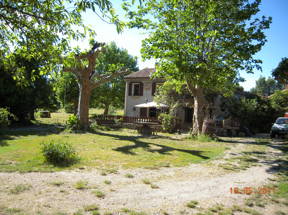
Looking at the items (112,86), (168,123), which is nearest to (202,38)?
(168,123)

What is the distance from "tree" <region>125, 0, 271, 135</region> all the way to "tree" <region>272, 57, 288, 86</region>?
142 centimetres

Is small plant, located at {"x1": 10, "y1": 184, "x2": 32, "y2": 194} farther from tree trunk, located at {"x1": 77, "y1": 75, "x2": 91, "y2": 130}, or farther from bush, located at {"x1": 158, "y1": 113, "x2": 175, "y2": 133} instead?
bush, located at {"x1": 158, "y1": 113, "x2": 175, "y2": 133}

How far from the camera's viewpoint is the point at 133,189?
16.5 feet

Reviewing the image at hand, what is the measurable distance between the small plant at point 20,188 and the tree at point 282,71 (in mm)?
12210

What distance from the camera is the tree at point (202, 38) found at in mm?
12820

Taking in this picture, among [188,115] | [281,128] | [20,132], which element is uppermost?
[188,115]

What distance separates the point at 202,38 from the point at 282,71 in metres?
4.57

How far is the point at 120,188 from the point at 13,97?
18239 mm

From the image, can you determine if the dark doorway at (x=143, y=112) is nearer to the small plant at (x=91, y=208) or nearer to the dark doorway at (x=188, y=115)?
the dark doorway at (x=188, y=115)

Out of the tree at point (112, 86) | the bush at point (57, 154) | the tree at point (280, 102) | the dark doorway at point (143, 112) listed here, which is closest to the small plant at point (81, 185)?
the bush at point (57, 154)

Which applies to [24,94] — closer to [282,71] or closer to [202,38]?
[202,38]

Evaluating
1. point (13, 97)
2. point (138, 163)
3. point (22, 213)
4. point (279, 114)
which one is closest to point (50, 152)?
point (138, 163)

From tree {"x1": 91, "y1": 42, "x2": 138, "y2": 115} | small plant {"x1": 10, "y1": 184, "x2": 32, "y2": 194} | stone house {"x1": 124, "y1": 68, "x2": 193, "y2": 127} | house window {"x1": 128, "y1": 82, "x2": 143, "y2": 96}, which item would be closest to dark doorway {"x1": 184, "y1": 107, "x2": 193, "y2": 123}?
stone house {"x1": 124, "y1": 68, "x2": 193, "y2": 127}
